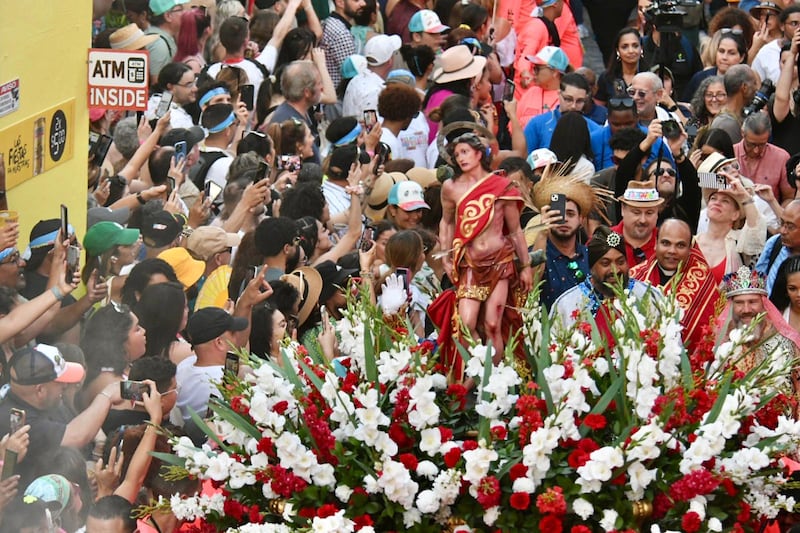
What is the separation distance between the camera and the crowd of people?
22.9 feet

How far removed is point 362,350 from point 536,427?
820 mm

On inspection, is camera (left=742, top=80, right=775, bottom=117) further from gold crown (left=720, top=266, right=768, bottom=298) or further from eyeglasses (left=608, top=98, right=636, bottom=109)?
gold crown (left=720, top=266, right=768, bottom=298)

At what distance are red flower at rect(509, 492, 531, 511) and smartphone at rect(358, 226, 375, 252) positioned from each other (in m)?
4.02

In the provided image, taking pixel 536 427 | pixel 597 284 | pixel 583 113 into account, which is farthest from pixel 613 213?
pixel 536 427

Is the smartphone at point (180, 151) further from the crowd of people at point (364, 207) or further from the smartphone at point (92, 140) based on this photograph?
the smartphone at point (92, 140)

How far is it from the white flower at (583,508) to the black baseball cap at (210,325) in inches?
118

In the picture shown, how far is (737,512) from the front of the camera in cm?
586

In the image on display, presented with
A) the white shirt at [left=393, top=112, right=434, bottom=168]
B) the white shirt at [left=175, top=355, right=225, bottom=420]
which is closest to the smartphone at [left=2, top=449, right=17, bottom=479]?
the white shirt at [left=175, top=355, right=225, bottom=420]

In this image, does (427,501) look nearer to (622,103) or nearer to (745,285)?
(745,285)

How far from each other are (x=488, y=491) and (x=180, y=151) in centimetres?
502

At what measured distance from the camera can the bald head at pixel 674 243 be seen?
8.86 meters

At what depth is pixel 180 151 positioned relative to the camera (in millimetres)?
10102

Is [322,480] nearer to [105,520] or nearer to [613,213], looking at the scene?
[105,520]

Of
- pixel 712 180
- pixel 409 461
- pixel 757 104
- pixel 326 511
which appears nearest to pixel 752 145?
pixel 757 104
